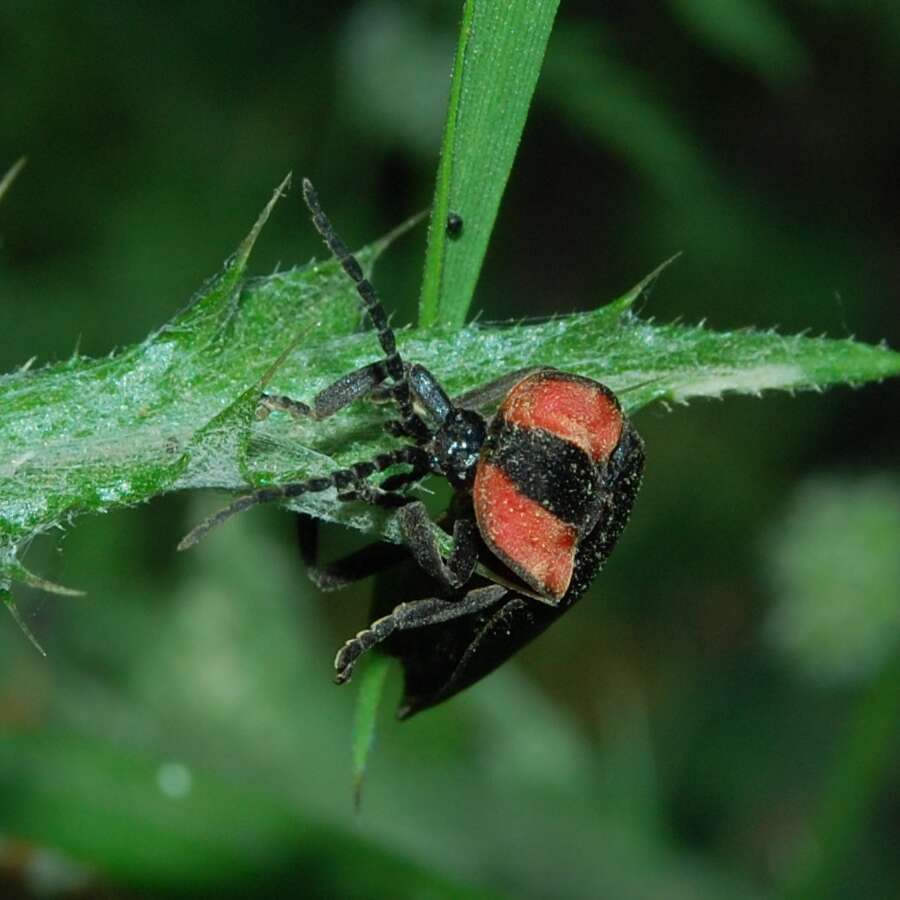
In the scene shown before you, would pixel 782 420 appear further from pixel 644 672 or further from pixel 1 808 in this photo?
pixel 1 808

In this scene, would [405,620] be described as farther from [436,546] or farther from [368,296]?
[368,296]

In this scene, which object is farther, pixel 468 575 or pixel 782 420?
pixel 782 420

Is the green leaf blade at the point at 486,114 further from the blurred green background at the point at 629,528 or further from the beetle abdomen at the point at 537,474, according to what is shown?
the blurred green background at the point at 629,528

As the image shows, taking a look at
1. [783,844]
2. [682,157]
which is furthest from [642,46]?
[783,844]

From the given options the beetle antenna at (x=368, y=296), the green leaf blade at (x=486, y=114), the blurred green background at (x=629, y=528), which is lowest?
the blurred green background at (x=629, y=528)

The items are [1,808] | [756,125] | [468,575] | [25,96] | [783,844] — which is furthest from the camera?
[756,125]

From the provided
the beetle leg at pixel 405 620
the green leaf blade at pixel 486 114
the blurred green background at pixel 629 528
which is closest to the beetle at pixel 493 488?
the beetle leg at pixel 405 620

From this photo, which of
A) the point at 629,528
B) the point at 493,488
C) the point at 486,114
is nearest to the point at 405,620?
the point at 493,488
